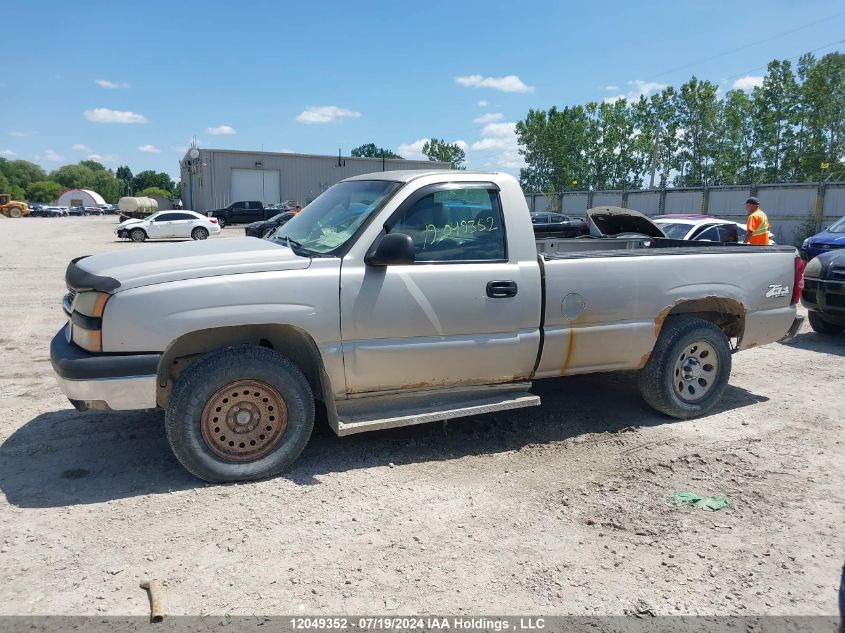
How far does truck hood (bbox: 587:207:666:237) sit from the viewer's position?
692 centimetres

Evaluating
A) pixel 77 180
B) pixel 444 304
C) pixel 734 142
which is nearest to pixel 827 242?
pixel 444 304

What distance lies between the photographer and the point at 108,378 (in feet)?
12.3

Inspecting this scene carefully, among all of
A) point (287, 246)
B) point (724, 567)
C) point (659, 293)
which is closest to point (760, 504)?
point (724, 567)

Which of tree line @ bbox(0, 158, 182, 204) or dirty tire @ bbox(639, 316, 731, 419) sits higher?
tree line @ bbox(0, 158, 182, 204)

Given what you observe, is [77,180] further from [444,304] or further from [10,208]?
[444,304]

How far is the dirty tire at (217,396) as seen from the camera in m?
3.88

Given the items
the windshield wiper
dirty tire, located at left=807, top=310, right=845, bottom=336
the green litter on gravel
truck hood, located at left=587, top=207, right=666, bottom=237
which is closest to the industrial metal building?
dirty tire, located at left=807, top=310, right=845, bottom=336

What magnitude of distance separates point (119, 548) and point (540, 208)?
42278 millimetres

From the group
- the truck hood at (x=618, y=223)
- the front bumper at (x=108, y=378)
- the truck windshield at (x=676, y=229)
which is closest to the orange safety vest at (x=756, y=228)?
the truck windshield at (x=676, y=229)

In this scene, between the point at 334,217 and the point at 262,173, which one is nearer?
the point at 334,217

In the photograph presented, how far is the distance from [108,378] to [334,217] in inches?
73.8

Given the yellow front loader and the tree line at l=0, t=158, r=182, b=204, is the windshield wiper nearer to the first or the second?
the yellow front loader

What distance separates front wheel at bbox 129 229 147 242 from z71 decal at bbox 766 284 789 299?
29.8 m

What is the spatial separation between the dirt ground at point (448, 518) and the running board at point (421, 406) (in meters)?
0.38
